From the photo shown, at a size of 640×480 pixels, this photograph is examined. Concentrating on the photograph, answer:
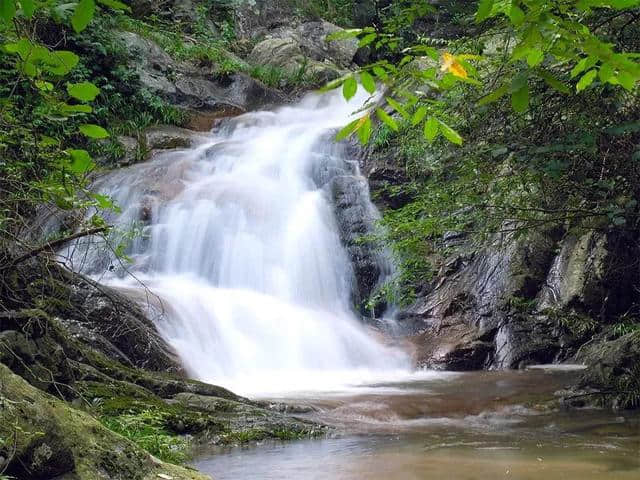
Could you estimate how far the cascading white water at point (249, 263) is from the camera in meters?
8.17

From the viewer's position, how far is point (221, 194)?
12.6 m

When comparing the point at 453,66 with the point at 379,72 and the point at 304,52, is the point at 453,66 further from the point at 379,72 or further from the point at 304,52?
the point at 304,52

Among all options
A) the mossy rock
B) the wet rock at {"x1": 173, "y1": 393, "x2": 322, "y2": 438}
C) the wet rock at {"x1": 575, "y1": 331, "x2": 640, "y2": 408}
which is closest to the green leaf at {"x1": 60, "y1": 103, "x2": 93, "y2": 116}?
the mossy rock

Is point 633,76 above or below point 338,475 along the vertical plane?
above

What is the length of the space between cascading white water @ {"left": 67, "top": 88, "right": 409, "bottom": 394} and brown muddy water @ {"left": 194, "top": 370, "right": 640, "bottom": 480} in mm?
1747

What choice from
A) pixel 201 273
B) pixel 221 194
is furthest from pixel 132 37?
pixel 201 273

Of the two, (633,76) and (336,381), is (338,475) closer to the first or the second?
(633,76)

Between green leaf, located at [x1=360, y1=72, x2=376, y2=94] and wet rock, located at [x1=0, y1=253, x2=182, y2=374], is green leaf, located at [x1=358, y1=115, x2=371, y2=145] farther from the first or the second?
wet rock, located at [x1=0, y1=253, x2=182, y2=374]

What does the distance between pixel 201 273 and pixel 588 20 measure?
24.6 ft

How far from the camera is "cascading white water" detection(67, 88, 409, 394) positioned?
8172mm

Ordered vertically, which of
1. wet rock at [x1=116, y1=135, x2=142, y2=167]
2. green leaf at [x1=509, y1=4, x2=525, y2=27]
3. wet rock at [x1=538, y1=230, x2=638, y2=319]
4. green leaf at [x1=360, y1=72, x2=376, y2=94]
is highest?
wet rock at [x1=116, y1=135, x2=142, y2=167]

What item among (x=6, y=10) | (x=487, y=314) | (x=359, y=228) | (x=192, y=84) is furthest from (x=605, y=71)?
(x=192, y=84)

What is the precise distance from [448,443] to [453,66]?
311 centimetres

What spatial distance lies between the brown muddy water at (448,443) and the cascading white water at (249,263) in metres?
1.75
